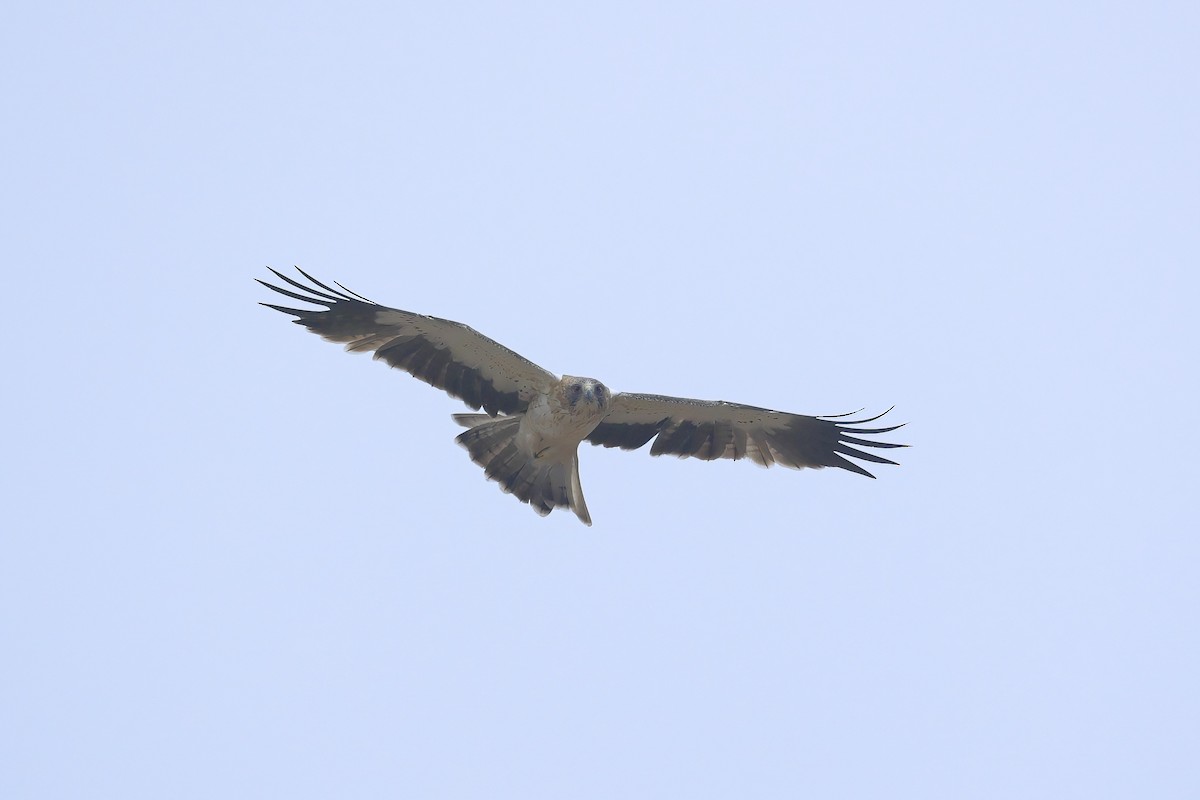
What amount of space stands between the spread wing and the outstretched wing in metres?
1.04

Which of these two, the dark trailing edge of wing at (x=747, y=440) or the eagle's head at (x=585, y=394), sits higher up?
the dark trailing edge of wing at (x=747, y=440)

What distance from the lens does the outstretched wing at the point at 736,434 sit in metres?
15.6

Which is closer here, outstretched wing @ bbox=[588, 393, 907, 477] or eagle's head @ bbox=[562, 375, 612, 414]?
eagle's head @ bbox=[562, 375, 612, 414]

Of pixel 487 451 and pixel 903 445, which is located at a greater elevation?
pixel 903 445

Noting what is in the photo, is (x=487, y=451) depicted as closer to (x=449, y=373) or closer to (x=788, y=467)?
(x=449, y=373)

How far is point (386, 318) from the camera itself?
14.5 meters

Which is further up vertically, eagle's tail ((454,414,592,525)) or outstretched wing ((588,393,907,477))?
outstretched wing ((588,393,907,477))

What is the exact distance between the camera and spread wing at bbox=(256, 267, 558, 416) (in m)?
14.4

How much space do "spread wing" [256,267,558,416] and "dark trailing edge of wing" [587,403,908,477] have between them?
1.10 m

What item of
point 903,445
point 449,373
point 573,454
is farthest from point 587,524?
point 903,445

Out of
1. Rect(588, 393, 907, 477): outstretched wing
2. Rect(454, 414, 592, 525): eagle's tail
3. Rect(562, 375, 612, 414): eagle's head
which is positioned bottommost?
Rect(454, 414, 592, 525): eagle's tail

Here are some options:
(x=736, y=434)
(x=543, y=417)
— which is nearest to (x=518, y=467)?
(x=543, y=417)

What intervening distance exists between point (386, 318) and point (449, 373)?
0.82m

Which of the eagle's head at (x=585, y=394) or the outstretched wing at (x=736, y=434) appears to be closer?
the eagle's head at (x=585, y=394)
